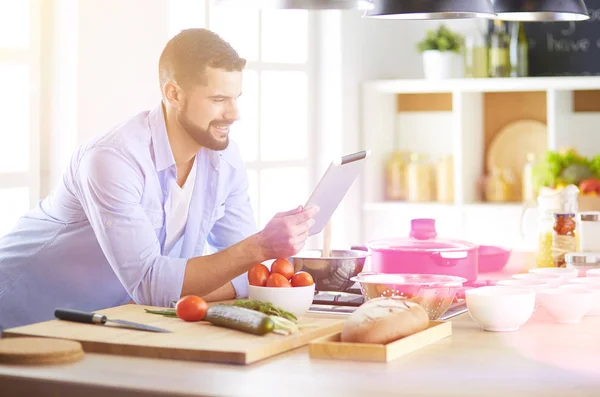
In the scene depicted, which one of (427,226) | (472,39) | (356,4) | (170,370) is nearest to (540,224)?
(427,226)

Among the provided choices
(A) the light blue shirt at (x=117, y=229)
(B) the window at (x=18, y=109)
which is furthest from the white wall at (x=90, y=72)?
(A) the light blue shirt at (x=117, y=229)

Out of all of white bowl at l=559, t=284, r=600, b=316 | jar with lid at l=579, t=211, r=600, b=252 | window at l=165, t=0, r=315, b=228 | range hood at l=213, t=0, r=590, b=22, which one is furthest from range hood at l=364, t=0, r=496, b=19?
window at l=165, t=0, r=315, b=228

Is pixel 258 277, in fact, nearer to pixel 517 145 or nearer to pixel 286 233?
pixel 286 233

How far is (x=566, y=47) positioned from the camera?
18.5 feet

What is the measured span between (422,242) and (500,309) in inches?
22.3

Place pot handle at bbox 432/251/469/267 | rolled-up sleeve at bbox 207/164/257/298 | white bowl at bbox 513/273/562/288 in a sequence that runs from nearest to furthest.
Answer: white bowl at bbox 513/273/562/288 < pot handle at bbox 432/251/469/267 < rolled-up sleeve at bbox 207/164/257/298

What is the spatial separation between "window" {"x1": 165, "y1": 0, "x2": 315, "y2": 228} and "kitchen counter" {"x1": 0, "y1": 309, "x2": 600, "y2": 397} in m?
2.84

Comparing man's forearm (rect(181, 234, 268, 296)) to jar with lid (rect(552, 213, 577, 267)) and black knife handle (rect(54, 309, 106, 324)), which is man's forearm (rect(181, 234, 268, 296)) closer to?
black knife handle (rect(54, 309, 106, 324))

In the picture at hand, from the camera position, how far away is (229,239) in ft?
10.1

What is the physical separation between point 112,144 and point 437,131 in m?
3.45

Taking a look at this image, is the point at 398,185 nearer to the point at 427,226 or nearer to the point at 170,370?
the point at 427,226

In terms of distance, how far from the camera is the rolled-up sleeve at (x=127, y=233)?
2.56 metres

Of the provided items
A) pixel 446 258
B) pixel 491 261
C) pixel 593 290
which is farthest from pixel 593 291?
pixel 491 261

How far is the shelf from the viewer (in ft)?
17.4
